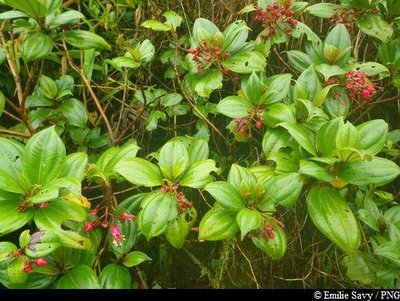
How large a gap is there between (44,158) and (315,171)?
656 millimetres

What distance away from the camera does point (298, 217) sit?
1709mm

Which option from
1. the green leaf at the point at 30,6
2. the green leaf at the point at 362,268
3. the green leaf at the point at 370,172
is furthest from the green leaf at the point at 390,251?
the green leaf at the point at 30,6

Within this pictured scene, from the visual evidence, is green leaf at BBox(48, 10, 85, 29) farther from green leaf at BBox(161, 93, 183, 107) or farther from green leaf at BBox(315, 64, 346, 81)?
green leaf at BBox(315, 64, 346, 81)

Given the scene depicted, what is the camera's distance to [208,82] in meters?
1.35

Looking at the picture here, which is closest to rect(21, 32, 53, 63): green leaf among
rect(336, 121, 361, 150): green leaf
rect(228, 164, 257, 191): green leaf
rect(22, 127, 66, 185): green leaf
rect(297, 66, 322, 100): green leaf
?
rect(22, 127, 66, 185): green leaf

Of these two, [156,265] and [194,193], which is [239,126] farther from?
[156,265]

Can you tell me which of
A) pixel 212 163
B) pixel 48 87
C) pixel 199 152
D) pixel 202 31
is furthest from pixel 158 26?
pixel 212 163

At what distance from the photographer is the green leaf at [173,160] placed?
3.50 feet

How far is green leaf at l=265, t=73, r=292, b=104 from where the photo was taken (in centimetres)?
123

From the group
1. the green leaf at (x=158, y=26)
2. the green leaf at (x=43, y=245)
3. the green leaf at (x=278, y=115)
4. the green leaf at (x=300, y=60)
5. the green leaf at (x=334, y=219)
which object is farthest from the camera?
the green leaf at (x=158, y=26)

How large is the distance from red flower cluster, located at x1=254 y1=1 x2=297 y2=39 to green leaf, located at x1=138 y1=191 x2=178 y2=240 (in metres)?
0.77

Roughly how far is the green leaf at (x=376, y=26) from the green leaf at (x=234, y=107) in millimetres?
507

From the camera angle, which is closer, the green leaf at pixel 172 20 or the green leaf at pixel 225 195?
the green leaf at pixel 225 195

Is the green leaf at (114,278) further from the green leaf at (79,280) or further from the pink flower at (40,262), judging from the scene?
the pink flower at (40,262)
